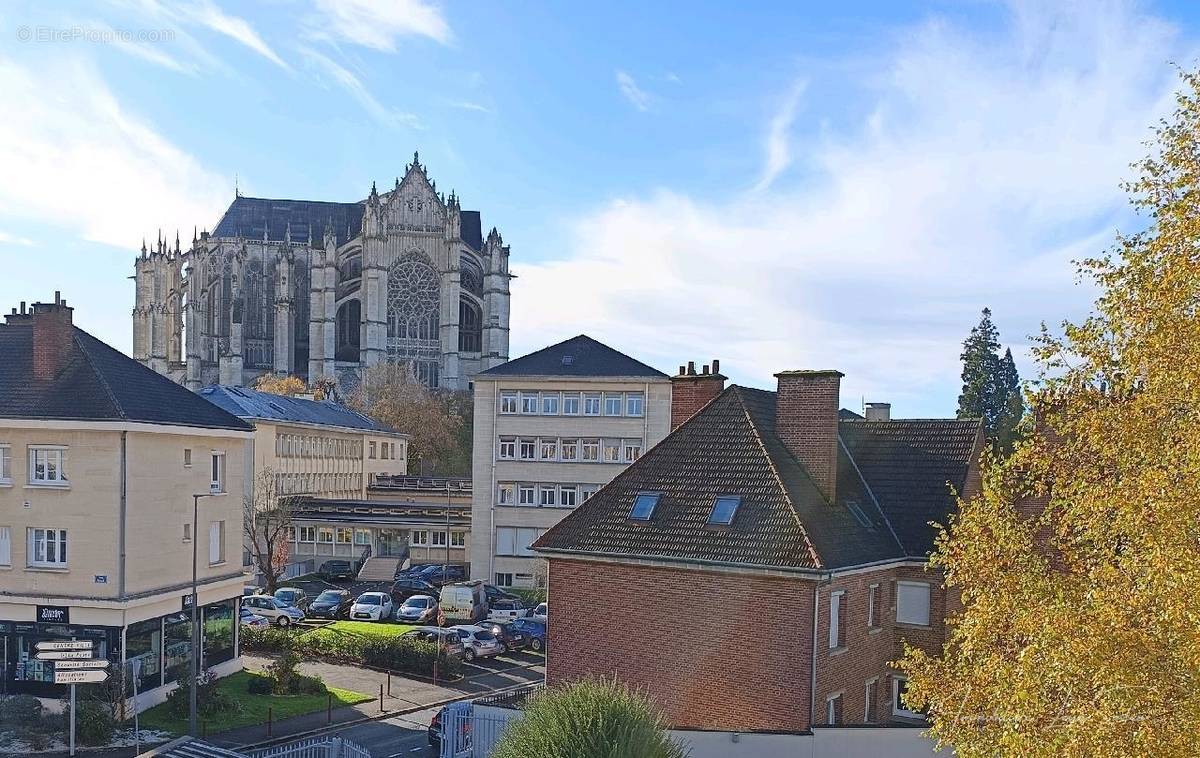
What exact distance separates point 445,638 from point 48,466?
16391 mm

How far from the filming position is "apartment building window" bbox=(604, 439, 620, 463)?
55625 millimetres

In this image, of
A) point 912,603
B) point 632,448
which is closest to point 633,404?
point 632,448

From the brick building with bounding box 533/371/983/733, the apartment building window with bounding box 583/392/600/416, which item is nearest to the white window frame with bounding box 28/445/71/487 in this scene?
the brick building with bounding box 533/371/983/733

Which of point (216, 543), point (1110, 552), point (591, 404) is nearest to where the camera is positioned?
point (1110, 552)

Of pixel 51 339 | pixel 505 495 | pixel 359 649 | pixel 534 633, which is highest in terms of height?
pixel 51 339

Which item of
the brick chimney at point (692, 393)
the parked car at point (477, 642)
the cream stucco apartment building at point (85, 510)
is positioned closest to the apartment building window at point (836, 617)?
the brick chimney at point (692, 393)

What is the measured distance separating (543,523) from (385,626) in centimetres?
1242

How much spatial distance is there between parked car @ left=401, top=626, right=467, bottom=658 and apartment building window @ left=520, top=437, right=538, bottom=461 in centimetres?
1513

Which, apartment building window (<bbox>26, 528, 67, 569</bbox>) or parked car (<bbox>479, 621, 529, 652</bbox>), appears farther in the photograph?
parked car (<bbox>479, 621, 529, 652</bbox>)

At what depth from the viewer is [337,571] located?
60.4 meters

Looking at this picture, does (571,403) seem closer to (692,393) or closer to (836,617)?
(692,393)

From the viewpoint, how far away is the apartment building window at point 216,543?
3334cm

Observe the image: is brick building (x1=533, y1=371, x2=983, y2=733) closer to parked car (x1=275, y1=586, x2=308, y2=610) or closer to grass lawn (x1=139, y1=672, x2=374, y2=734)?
grass lawn (x1=139, y1=672, x2=374, y2=734)

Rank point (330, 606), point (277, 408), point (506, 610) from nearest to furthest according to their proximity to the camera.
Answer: point (506, 610), point (330, 606), point (277, 408)
